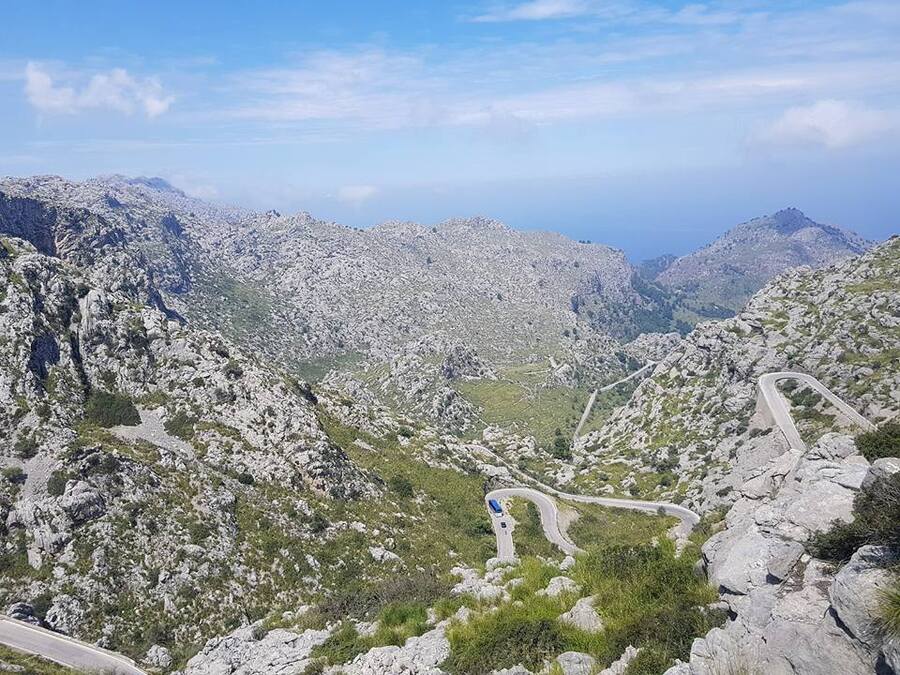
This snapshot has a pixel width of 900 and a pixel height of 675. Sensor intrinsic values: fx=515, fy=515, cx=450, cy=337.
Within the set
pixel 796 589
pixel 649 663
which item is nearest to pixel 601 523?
pixel 796 589

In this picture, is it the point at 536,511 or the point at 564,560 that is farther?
the point at 536,511

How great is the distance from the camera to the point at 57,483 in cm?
5488

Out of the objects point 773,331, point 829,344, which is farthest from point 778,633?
point 773,331

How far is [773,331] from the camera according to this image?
134375mm

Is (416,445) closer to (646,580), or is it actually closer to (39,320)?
(39,320)

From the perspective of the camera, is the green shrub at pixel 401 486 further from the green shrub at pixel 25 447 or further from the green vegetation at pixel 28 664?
the green vegetation at pixel 28 664

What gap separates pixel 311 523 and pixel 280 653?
130 ft

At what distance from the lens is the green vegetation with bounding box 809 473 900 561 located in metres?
12.2

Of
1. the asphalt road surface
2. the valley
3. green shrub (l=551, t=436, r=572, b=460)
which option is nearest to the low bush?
the valley

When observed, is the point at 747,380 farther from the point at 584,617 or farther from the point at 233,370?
the point at 584,617

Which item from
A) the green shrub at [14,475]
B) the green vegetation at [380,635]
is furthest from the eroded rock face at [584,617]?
the green shrub at [14,475]

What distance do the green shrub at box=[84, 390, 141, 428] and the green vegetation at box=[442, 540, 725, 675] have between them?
66.7 meters

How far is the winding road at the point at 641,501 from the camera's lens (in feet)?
261

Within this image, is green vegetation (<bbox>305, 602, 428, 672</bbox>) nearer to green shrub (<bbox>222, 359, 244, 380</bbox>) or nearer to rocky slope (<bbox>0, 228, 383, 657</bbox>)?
rocky slope (<bbox>0, 228, 383, 657</bbox>)
